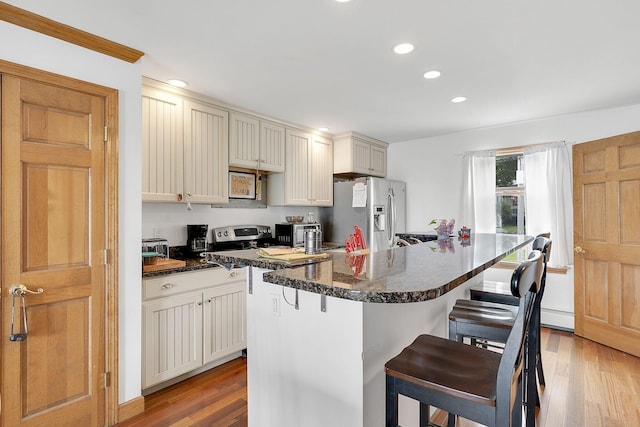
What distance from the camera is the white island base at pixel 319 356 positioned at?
126cm

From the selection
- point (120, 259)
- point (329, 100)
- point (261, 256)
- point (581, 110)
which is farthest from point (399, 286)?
point (581, 110)

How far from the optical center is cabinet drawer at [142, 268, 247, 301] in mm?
2344

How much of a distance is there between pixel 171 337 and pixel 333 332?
1.70 metres

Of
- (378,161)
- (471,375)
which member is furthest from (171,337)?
(378,161)

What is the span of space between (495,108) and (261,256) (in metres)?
2.99

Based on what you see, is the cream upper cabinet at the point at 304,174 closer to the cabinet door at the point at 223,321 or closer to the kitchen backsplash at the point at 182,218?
the kitchen backsplash at the point at 182,218

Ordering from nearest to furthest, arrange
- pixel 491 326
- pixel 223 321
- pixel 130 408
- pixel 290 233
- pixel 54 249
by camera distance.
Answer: pixel 491 326, pixel 54 249, pixel 130 408, pixel 223 321, pixel 290 233

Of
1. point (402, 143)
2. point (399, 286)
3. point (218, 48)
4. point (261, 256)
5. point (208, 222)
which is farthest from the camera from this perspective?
point (402, 143)

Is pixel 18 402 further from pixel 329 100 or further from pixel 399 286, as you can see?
pixel 329 100

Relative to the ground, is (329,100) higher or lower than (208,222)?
higher

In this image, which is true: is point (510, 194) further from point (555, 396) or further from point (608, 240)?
point (555, 396)

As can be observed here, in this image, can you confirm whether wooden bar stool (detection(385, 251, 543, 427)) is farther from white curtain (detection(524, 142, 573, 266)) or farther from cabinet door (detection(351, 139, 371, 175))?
cabinet door (detection(351, 139, 371, 175))

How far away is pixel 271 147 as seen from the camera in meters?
3.65

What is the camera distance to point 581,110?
11.6 feet
